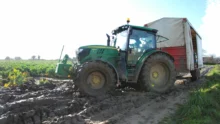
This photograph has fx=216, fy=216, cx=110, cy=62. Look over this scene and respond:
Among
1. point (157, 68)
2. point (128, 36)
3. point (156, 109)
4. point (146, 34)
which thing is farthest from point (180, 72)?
point (156, 109)

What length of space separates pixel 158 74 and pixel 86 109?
3.71 meters

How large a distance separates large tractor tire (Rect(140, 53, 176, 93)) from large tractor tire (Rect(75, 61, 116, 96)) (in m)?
1.29

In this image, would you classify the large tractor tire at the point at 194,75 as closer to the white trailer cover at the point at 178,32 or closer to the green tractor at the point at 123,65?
the white trailer cover at the point at 178,32

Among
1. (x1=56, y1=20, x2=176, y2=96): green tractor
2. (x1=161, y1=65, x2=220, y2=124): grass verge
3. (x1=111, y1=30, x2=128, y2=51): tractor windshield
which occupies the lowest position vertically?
(x1=161, y1=65, x2=220, y2=124): grass verge

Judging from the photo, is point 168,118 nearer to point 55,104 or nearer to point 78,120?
point 78,120

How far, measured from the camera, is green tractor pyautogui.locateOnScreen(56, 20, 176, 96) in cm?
656

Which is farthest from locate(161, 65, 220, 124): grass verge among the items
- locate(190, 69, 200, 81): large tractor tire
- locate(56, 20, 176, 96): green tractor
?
locate(190, 69, 200, 81): large tractor tire

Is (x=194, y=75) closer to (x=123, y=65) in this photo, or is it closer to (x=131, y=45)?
(x=131, y=45)

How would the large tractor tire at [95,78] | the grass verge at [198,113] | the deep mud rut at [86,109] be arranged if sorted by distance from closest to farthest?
the deep mud rut at [86,109]
the grass verge at [198,113]
the large tractor tire at [95,78]

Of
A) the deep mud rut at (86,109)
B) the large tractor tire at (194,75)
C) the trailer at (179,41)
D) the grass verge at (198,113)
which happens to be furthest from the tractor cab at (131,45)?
the large tractor tire at (194,75)

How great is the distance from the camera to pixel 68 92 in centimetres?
686

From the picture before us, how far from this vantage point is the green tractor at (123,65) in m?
6.56

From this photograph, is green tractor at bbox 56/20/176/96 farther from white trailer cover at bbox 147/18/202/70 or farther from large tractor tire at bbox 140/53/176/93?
white trailer cover at bbox 147/18/202/70

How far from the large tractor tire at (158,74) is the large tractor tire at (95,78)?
1286mm
